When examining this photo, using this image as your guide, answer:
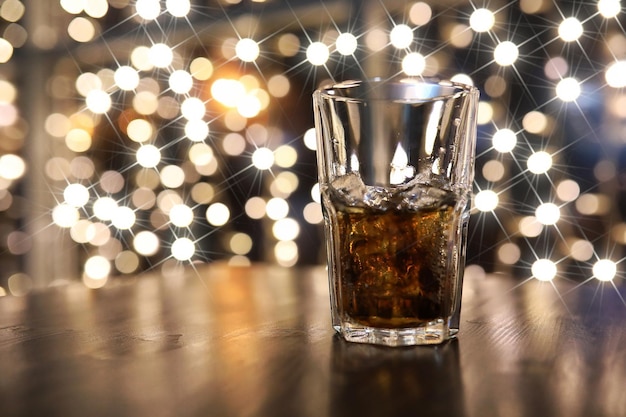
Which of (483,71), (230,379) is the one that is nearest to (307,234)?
(483,71)

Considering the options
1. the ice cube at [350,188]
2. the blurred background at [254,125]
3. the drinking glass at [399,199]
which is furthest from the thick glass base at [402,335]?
the blurred background at [254,125]

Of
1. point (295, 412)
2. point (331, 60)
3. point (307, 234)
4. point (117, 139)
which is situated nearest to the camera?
point (295, 412)

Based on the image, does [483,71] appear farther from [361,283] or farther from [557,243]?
[361,283]

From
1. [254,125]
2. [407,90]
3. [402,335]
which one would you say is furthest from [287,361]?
[254,125]

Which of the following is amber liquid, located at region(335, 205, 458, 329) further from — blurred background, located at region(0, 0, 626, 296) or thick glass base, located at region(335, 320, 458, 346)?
blurred background, located at region(0, 0, 626, 296)

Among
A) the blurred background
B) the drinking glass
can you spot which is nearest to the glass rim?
the drinking glass

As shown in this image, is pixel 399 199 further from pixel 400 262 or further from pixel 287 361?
pixel 287 361
